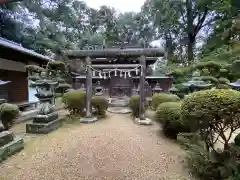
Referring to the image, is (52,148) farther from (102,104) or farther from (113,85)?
(113,85)

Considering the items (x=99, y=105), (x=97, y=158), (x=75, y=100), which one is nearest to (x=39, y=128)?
(x=75, y=100)

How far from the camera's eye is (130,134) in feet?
20.1

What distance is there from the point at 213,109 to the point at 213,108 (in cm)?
2

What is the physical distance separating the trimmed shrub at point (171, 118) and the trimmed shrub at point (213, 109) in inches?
57.7

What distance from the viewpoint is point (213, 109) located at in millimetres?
3131

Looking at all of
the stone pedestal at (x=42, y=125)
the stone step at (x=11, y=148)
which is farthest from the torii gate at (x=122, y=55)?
the stone step at (x=11, y=148)

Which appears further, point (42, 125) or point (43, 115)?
point (43, 115)

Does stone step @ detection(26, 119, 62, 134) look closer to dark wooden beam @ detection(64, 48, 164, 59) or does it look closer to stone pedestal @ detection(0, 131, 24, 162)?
stone pedestal @ detection(0, 131, 24, 162)

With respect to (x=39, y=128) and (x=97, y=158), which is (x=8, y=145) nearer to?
(x=39, y=128)

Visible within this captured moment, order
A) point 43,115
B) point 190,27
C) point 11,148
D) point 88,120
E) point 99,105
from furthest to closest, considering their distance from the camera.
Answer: point 190,27 → point 99,105 → point 88,120 → point 43,115 → point 11,148

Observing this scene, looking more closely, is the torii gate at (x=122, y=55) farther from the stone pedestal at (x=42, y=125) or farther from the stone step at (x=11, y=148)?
the stone step at (x=11, y=148)

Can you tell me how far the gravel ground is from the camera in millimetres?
3639

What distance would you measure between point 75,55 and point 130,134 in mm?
4091

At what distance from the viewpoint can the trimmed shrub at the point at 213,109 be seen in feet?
10.2
